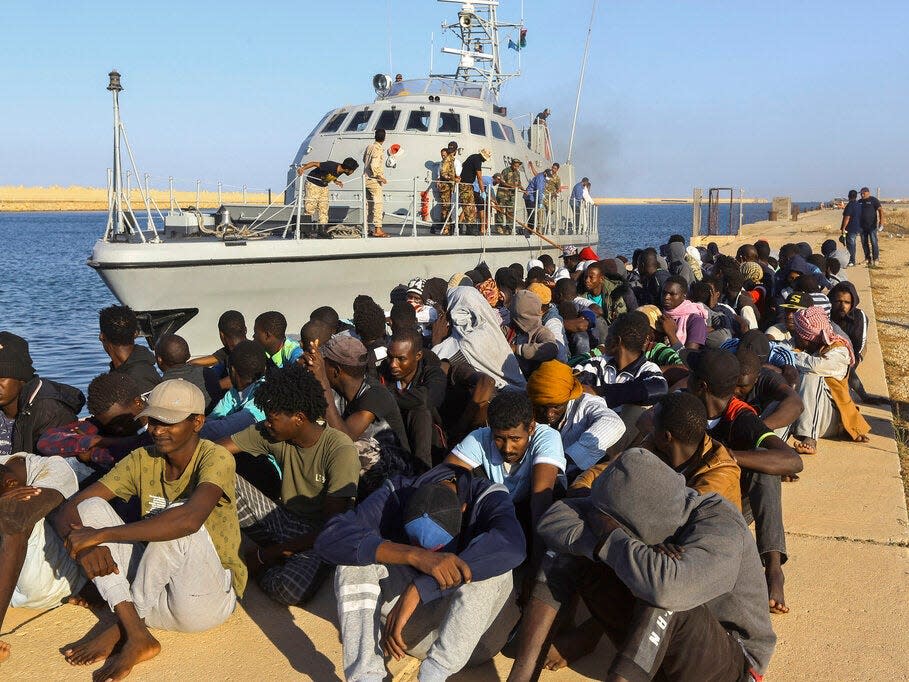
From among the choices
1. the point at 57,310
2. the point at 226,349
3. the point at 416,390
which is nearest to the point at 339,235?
the point at 226,349

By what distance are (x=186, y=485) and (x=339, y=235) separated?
811 cm

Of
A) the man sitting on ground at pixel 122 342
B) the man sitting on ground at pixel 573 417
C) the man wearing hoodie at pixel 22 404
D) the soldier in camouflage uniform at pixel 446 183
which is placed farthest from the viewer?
the soldier in camouflage uniform at pixel 446 183

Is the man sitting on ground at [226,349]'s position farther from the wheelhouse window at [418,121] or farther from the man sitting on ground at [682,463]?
the wheelhouse window at [418,121]

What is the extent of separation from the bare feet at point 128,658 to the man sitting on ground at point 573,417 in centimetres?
203

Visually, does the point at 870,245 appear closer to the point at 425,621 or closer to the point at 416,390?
the point at 416,390

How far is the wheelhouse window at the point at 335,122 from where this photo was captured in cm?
1503

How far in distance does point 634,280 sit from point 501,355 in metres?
4.62

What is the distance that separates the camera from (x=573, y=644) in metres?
3.41

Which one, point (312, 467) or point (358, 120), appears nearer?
point (312, 467)

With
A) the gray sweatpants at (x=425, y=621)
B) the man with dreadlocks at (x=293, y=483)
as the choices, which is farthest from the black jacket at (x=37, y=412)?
the gray sweatpants at (x=425, y=621)

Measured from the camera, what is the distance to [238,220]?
12.8 meters

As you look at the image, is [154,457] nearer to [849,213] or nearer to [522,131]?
[522,131]

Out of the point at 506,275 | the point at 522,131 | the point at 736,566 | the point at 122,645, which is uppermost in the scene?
the point at 522,131

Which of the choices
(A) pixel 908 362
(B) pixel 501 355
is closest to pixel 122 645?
(B) pixel 501 355
